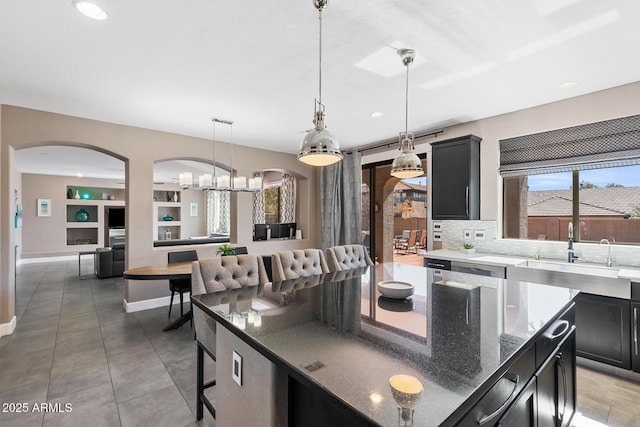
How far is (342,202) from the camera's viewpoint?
555cm

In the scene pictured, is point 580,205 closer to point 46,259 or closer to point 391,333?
point 391,333

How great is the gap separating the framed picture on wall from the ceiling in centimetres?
736

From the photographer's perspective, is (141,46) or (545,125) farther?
(545,125)

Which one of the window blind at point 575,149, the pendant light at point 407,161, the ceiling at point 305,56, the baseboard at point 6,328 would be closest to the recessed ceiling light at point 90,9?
the ceiling at point 305,56

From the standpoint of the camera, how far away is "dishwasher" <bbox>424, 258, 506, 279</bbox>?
309cm

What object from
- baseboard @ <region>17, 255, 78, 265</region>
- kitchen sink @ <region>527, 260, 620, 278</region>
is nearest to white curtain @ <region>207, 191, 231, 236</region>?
baseboard @ <region>17, 255, 78, 265</region>

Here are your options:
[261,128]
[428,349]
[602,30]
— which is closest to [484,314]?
[428,349]

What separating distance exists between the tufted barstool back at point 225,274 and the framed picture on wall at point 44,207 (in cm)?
999

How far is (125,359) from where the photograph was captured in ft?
9.21

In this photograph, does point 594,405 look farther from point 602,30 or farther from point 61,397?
point 61,397

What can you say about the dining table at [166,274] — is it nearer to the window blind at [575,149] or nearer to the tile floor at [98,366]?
the tile floor at [98,366]

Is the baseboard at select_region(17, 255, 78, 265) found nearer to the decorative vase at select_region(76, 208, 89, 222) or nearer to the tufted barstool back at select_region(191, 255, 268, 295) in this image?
the decorative vase at select_region(76, 208, 89, 222)

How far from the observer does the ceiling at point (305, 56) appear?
72.7 inches

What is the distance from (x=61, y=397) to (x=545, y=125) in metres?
5.16
